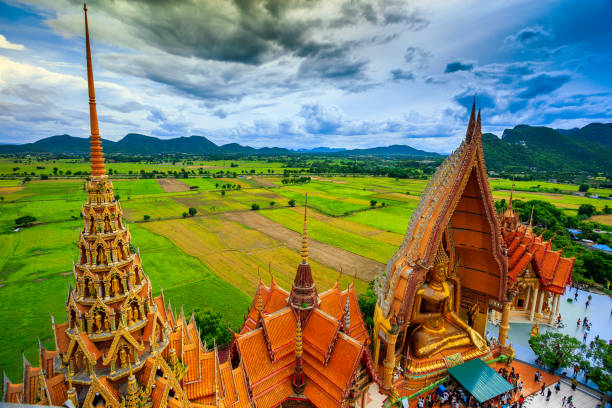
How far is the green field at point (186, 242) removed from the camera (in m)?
35.4

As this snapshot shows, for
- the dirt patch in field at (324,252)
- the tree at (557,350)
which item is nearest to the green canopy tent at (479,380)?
the tree at (557,350)

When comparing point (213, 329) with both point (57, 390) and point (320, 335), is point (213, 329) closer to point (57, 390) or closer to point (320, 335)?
point (320, 335)

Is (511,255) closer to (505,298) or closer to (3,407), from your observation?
(505,298)

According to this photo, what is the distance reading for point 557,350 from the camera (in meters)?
20.0

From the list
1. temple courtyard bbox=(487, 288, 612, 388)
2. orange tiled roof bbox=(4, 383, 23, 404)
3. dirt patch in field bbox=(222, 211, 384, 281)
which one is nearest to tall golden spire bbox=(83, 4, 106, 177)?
orange tiled roof bbox=(4, 383, 23, 404)

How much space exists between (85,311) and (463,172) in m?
19.4

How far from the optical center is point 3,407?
3.83m

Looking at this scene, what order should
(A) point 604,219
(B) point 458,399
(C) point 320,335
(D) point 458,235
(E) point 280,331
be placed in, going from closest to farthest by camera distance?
(C) point 320,335 < (E) point 280,331 < (B) point 458,399 < (D) point 458,235 < (A) point 604,219

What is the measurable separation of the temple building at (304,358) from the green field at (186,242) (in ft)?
54.1

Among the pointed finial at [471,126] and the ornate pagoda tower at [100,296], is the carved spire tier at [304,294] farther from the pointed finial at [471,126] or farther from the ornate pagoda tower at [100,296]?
the pointed finial at [471,126]

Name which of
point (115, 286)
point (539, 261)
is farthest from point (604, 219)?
point (115, 286)

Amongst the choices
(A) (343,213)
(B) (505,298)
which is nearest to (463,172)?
(B) (505,298)

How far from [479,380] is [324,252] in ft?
128

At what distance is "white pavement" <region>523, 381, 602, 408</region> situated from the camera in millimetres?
18000
